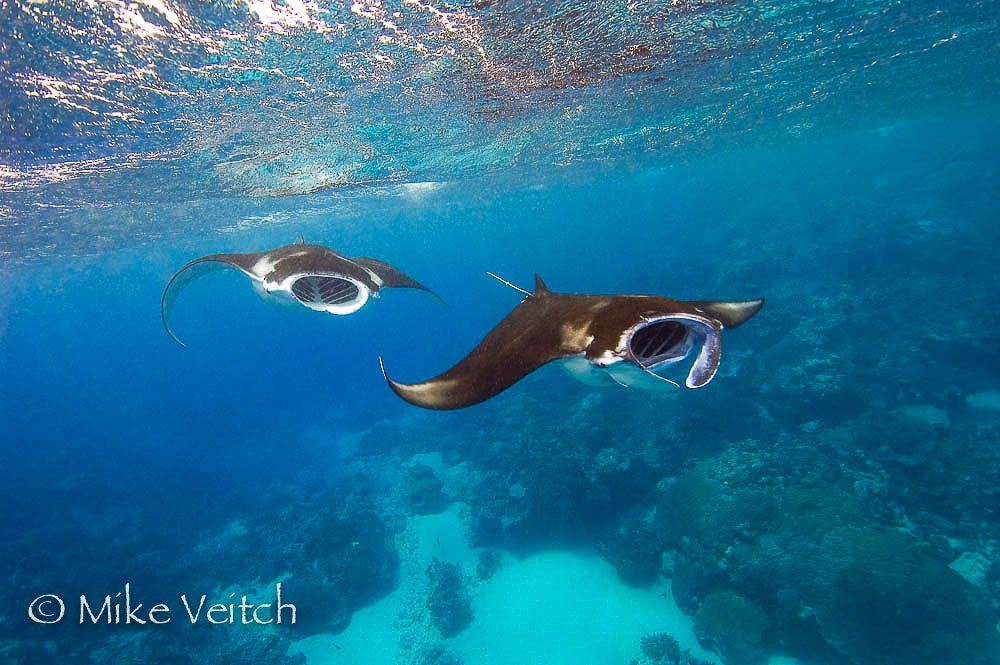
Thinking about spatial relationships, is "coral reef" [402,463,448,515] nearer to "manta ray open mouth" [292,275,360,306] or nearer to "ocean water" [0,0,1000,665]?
"ocean water" [0,0,1000,665]

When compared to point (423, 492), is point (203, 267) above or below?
above

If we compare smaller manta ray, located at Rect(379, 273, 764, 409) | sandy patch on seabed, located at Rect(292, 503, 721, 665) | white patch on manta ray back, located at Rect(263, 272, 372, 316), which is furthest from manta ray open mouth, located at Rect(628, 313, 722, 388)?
sandy patch on seabed, located at Rect(292, 503, 721, 665)

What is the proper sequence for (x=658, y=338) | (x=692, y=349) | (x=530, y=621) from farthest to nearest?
(x=530, y=621)
(x=658, y=338)
(x=692, y=349)

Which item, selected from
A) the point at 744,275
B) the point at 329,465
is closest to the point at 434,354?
the point at 329,465

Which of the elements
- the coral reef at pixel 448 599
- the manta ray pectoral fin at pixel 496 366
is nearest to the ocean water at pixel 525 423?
the coral reef at pixel 448 599

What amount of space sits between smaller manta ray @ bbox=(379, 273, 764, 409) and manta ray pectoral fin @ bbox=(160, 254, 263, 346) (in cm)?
406

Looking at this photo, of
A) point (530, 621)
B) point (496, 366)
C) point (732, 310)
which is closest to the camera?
point (496, 366)

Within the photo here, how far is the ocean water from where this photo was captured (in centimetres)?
862

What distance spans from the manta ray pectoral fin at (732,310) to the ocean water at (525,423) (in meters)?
4.74

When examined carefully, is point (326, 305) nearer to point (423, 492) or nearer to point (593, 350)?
point (593, 350)

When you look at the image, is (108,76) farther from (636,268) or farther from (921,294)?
(636,268)

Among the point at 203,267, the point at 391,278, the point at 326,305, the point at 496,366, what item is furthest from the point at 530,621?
the point at 203,267

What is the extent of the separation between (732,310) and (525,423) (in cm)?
1429

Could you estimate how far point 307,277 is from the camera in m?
6.05
